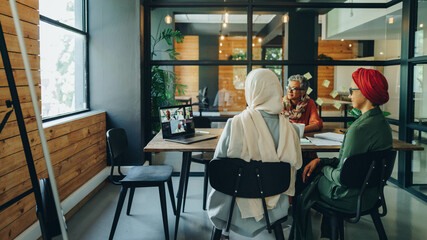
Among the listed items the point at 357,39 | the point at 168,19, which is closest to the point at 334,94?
the point at 357,39

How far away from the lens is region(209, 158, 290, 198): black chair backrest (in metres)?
1.74

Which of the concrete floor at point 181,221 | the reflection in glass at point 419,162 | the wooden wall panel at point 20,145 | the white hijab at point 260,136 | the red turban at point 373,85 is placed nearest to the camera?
the white hijab at point 260,136

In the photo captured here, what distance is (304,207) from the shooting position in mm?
2000

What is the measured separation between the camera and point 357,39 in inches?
A: 162

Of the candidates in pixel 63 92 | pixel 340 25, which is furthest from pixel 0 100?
pixel 340 25

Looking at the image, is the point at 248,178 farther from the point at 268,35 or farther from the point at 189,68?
the point at 268,35

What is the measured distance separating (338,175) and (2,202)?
2067 mm

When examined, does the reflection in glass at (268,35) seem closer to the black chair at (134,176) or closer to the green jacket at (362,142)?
the black chair at (134,176)

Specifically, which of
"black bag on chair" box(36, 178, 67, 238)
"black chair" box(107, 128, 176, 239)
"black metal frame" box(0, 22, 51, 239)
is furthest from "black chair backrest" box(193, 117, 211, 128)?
"black metal frame" box(0, 22, 51, 239)

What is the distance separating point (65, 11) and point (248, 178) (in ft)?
8.97

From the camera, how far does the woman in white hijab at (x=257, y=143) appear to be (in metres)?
1.72

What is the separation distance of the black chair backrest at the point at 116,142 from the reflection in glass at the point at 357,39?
272 centimetres

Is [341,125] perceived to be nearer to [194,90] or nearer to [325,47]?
[325,47]

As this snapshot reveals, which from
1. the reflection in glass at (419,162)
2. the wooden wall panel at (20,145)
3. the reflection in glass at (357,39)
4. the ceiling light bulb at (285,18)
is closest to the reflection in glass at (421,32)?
the reflection in glass at (357,39)
